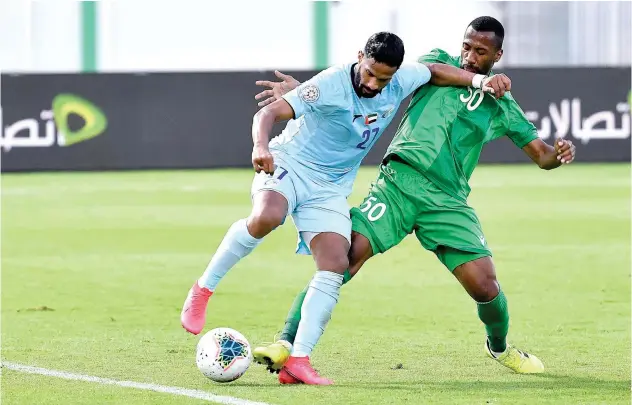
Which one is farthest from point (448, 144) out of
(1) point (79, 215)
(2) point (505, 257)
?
(1) point (79, 215)

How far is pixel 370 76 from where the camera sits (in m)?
6.61

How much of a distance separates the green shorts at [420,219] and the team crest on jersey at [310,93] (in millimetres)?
749

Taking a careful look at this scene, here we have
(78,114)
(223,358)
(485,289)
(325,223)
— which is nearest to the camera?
(223,358)

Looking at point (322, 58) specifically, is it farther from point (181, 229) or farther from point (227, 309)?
point (227, 309)

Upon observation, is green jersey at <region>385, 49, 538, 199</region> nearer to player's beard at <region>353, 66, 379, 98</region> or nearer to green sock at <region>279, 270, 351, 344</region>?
player's beard at <region>353, 66, 379, 98</region>

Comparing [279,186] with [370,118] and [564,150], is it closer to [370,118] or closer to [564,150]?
[370,118]

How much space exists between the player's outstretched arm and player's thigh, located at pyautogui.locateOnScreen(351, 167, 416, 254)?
2.08ft

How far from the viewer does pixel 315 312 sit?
21.7 feet

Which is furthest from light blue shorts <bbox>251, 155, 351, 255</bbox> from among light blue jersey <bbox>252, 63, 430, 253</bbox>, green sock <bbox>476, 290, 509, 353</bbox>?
green sock <bbox>476, 290, 509, 353</bbox>

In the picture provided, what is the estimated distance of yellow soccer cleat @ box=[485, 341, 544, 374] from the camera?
A: 278 inches

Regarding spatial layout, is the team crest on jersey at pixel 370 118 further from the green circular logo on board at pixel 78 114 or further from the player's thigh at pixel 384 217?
the green circular logo on board at pixel 78 114

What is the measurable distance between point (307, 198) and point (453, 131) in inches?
35.9

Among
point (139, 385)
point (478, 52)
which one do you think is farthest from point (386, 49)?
point (139, 385)

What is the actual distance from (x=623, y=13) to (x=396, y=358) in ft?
82.4
